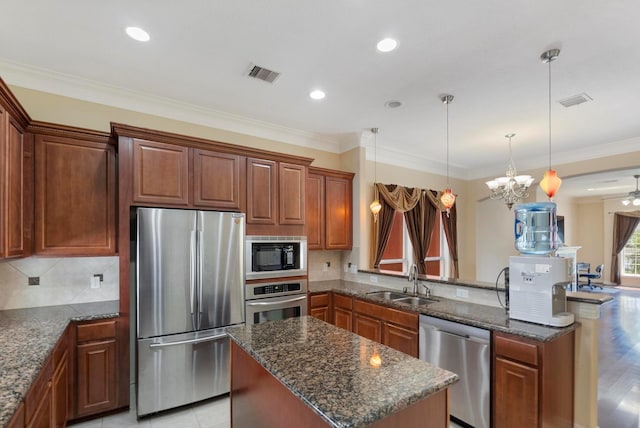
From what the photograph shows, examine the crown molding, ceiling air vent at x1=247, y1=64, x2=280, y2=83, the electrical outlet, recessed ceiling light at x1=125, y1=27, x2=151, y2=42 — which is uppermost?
recessed ceiling light at x1=125, y1=27, x2=151, y2=42

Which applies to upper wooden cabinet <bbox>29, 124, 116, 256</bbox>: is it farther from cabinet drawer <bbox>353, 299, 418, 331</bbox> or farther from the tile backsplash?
cabinet drawer <bbox>353, 299, 418, 331</bbox>

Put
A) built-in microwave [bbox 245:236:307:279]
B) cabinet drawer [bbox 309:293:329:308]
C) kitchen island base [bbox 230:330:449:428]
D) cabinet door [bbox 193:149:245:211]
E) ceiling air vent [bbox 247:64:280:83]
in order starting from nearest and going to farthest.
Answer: kitchen island base [bbox 230:330:449:428] → ceiling air vent [bbox 247:64:280:83] → cabinet door [bbox 193:149:245:211] → built-in microwave [bbox 245:236:307:279] → cabinet drawer [bbox 309:293:329:308]

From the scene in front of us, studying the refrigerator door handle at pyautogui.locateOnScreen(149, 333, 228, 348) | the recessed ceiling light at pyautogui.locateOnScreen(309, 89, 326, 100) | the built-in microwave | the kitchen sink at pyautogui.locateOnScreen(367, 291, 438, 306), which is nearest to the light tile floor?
the refrigerator door handle at pyautogui.locateOnScreen(149, 333, 228, 348)

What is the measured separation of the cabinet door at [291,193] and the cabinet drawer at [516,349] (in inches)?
91.8

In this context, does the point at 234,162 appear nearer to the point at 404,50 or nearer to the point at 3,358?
the point at 404,50

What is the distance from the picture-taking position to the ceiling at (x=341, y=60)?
2.08 meters

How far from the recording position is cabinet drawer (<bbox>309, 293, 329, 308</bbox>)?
398 cm

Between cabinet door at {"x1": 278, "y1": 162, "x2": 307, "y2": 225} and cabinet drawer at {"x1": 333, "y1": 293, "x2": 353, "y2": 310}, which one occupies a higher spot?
cabinet door at {"x1": 278, "y1": 162, "x2": 307, "y2": 225}

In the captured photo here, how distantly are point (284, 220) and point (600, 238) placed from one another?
1230 cm

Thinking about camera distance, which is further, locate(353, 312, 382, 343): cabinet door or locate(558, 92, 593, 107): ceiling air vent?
locate(353, 312, 382, 343): cabinet door

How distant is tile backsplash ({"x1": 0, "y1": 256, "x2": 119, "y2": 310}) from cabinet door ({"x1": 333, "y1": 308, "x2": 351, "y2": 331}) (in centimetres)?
248

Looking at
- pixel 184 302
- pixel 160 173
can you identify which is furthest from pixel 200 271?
pixel 160 173

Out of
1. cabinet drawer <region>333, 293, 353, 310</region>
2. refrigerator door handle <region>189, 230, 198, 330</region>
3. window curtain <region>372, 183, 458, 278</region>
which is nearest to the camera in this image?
refrigerator door handle <region>189, 230, 198, 330</region>

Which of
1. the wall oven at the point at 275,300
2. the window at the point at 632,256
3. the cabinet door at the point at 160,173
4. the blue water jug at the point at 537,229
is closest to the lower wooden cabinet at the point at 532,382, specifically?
the blue water jug at the point at 537,229
